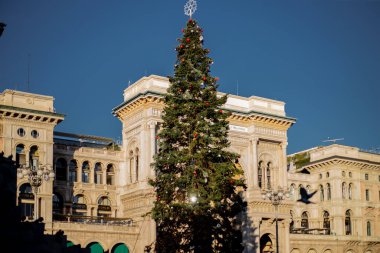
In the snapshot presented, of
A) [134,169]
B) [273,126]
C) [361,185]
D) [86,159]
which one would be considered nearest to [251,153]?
[273,126]

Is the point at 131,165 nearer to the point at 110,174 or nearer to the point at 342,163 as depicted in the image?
the point at 110,174

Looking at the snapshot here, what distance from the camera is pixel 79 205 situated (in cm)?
5350

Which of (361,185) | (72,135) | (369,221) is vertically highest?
(72,135)

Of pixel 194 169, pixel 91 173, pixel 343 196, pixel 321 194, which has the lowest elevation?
pixel 343 196

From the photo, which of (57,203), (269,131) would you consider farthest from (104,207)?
(269,131)

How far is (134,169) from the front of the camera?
178ft

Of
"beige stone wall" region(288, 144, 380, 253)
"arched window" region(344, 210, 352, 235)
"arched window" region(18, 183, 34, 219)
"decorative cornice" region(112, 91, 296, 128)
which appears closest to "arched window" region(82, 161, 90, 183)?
"decorative cornice" region(112, 91, 296, 128)

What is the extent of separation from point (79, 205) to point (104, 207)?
247 centimetres

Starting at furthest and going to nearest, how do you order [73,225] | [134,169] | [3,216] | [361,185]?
[361,185] → [134,169] → [73,225] → [3,216]

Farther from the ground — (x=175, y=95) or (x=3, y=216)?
(x=175, y=95)

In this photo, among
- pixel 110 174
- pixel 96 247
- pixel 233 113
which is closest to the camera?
pixel 96 247

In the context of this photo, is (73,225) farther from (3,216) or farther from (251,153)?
(3,216)

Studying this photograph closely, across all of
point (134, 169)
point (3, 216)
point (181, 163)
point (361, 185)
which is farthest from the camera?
point (361, 185)

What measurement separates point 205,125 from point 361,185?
45.1 metres
